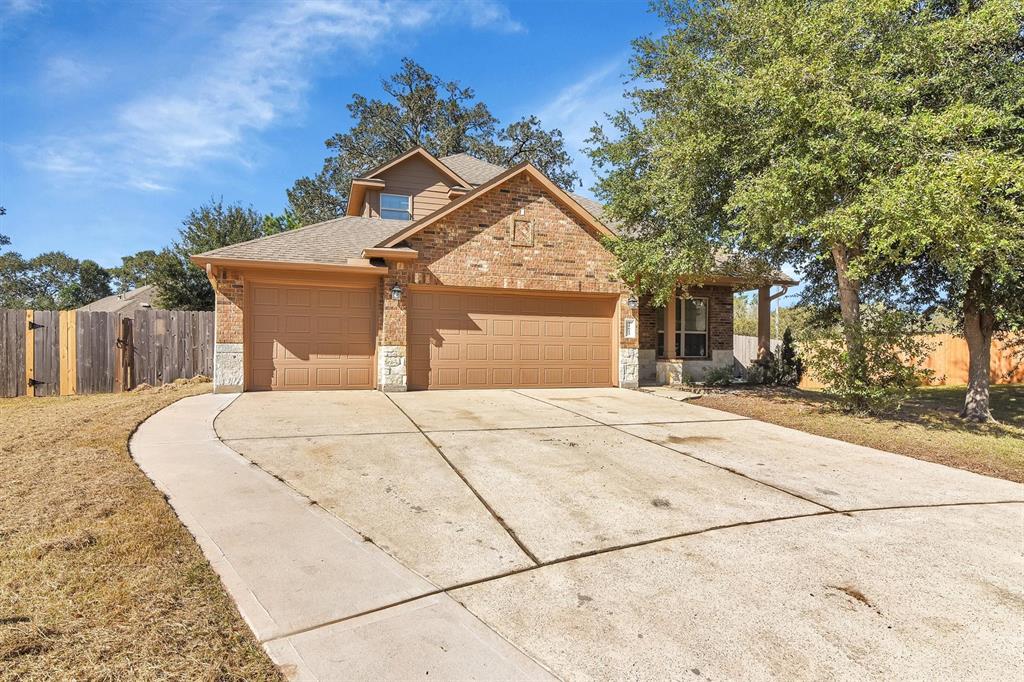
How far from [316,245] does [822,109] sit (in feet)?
32.9

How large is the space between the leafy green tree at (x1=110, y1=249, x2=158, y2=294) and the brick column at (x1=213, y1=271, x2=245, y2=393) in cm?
3648

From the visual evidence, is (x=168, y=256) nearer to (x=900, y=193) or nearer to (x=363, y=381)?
(x=363, y=381)

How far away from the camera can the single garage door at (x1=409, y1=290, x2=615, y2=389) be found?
38.4 ft

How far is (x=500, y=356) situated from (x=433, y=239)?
10.2 feet

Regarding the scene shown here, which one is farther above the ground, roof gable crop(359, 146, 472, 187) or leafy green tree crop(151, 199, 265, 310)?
roof gable crop(359, 146, 472, 187)

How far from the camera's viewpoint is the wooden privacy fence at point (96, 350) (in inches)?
438

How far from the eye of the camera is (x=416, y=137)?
111 feet

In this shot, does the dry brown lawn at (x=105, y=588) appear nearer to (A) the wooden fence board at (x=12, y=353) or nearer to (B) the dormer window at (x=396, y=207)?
(A) the wooden fence board at (x=12, y=353)

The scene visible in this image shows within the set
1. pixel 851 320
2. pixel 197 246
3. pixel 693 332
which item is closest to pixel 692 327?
pixel 693 332

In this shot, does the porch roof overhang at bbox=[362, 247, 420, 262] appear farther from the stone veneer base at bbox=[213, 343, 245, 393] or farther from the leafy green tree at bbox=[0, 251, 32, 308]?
the leafy green tree at bbox=[0, 251, 32, 308]

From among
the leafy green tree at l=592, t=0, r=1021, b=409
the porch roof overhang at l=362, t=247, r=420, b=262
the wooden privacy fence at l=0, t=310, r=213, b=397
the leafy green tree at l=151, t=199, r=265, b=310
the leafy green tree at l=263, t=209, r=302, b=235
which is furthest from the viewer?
the leafy green tree at l=263, t=209, r=302, b=235

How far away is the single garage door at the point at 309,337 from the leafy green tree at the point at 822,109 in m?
6.98

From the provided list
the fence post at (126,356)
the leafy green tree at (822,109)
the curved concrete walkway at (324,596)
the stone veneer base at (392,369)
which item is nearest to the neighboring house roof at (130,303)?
the fence post at (126,356)

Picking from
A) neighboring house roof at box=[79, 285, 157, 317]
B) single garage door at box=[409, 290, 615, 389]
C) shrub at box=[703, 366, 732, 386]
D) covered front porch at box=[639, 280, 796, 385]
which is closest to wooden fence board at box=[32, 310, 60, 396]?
single garage door at box=[409, 290, 615, 389]
